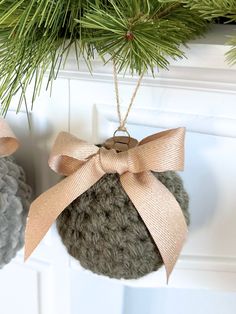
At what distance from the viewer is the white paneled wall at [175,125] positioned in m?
0.53

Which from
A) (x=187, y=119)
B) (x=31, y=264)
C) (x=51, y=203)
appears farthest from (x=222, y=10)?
(x=31, y=264)

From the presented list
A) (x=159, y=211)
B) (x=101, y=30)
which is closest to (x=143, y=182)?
(x=159, y=211)

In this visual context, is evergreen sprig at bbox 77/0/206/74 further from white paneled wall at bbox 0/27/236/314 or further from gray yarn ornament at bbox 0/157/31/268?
gray yarn ornament at bbox 0/157/31/268

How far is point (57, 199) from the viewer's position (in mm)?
523

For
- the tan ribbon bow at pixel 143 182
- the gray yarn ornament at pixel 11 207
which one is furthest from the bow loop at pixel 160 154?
the gray yarn ornament at pixel 11 207

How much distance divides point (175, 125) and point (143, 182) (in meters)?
0.10

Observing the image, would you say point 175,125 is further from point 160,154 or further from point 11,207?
point 11,207

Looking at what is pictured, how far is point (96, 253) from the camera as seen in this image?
0.52 metres

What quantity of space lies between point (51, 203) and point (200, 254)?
229mm

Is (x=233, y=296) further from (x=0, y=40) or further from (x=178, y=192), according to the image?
(x=0, y=40)

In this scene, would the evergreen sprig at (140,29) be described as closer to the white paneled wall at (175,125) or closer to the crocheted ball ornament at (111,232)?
the white paneled wall at (175,125)

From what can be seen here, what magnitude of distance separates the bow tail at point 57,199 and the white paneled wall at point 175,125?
0.10 m

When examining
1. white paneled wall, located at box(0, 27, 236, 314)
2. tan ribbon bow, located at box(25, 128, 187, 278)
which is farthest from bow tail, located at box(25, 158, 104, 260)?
white paneled wall, located at box(0, 27, 236, 314)

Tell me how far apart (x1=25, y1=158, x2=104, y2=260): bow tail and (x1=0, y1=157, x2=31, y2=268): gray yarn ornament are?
0.14 feet
